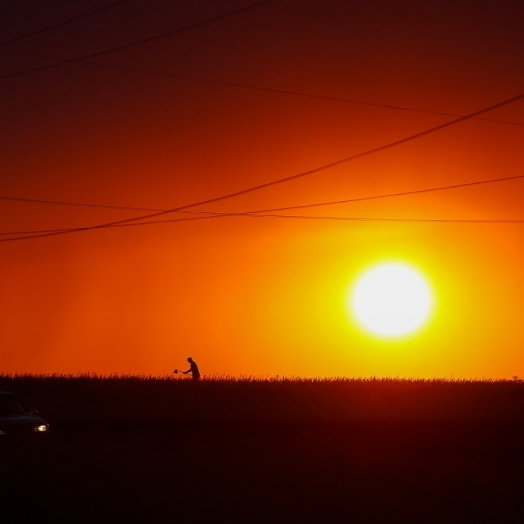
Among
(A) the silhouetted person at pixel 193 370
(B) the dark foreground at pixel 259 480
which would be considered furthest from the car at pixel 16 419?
(A) the silhouetted person at pixel 193 370

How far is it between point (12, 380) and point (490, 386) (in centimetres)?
2341

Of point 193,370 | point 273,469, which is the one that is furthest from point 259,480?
point 193,370

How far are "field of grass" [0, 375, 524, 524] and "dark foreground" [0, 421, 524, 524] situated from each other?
0.03 metres

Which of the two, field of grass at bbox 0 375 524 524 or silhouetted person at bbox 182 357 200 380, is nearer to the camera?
field of grass at bbox 0 375 524 524

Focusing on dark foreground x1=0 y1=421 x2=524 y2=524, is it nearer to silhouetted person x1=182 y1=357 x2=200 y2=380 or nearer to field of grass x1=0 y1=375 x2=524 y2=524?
field of grass x1=0 y1=375 x2=524 y2=524

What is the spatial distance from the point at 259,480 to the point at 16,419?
8954 millimetres

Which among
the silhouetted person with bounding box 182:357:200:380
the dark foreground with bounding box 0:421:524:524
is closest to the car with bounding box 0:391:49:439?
the dark foreground with bounding box 0:421:524:524

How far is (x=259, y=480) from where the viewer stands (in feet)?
49.1

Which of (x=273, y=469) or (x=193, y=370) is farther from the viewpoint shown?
(x=193, y=370)

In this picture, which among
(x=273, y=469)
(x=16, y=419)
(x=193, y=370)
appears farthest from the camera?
(x=193, y=370)

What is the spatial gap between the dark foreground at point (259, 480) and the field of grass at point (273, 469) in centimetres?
3

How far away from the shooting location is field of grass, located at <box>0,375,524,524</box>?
12.6 meters

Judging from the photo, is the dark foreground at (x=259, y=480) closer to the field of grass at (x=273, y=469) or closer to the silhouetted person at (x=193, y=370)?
the field of grass at (x=273, y=469)

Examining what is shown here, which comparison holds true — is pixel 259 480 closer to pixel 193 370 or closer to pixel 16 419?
pixel 16 419
